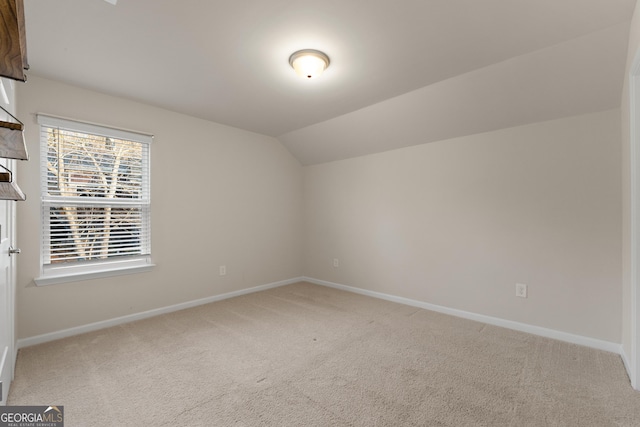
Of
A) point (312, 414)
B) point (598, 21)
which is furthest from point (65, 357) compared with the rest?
point (598, 21)

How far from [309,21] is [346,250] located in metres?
3.11

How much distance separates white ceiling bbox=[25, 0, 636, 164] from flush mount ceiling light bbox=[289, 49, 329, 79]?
6cm

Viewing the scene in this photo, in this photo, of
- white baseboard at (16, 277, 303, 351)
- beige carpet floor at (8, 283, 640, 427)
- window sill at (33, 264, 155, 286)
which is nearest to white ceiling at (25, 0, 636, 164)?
window sill at (33, 264, 155, 286)

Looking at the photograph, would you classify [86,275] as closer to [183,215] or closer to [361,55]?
[183,215]

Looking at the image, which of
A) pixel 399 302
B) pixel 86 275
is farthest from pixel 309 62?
pixel 399 302

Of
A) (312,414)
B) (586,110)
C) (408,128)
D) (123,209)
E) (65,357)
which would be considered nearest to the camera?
(312,414)

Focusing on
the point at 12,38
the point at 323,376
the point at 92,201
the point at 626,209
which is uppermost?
the point at 12,38

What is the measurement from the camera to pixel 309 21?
6.20 feet

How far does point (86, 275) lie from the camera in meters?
2.82

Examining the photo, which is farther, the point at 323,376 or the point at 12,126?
the point at 323,376

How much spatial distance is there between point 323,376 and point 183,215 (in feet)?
8.14

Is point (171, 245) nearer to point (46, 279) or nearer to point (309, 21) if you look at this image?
point (46, 279)

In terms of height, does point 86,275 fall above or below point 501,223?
below

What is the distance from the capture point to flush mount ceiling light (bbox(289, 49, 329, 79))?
221 cm
